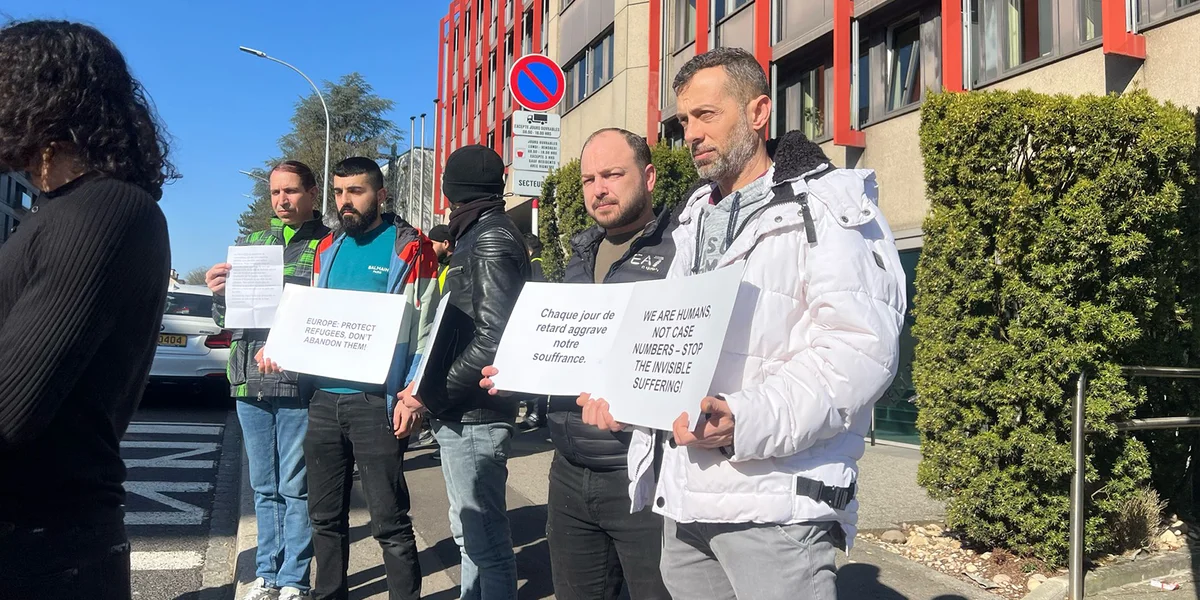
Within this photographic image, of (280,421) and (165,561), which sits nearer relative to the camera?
(280,421)

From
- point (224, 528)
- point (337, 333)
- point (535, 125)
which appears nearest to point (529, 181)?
point (535, 125)

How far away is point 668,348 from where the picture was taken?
2.01 meters

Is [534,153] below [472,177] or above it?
above

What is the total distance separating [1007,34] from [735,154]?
9.73m

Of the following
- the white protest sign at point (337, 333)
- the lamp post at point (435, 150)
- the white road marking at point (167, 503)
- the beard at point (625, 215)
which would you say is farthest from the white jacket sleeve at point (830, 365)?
the lamp post at point (435, 150)

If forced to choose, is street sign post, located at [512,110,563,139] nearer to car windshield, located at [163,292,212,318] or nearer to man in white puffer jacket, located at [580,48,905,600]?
man in white puffer jacket, located at [580,48,905,600]

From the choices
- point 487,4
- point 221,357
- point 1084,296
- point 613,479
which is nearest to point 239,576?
point 613,479

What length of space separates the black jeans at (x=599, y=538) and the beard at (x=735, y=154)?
102 centimetres

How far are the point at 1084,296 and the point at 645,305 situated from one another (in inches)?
141

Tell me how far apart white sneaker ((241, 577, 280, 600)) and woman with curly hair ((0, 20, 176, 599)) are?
256 cm

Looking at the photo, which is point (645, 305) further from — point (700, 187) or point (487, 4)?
point (487, 4)

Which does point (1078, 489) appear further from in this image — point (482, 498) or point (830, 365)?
point (830, 365)

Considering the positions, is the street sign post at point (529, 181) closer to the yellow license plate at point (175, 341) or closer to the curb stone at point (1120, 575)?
the curb stone at point (1120, 575)

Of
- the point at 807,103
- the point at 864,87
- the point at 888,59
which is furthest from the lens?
the point at 807,103
